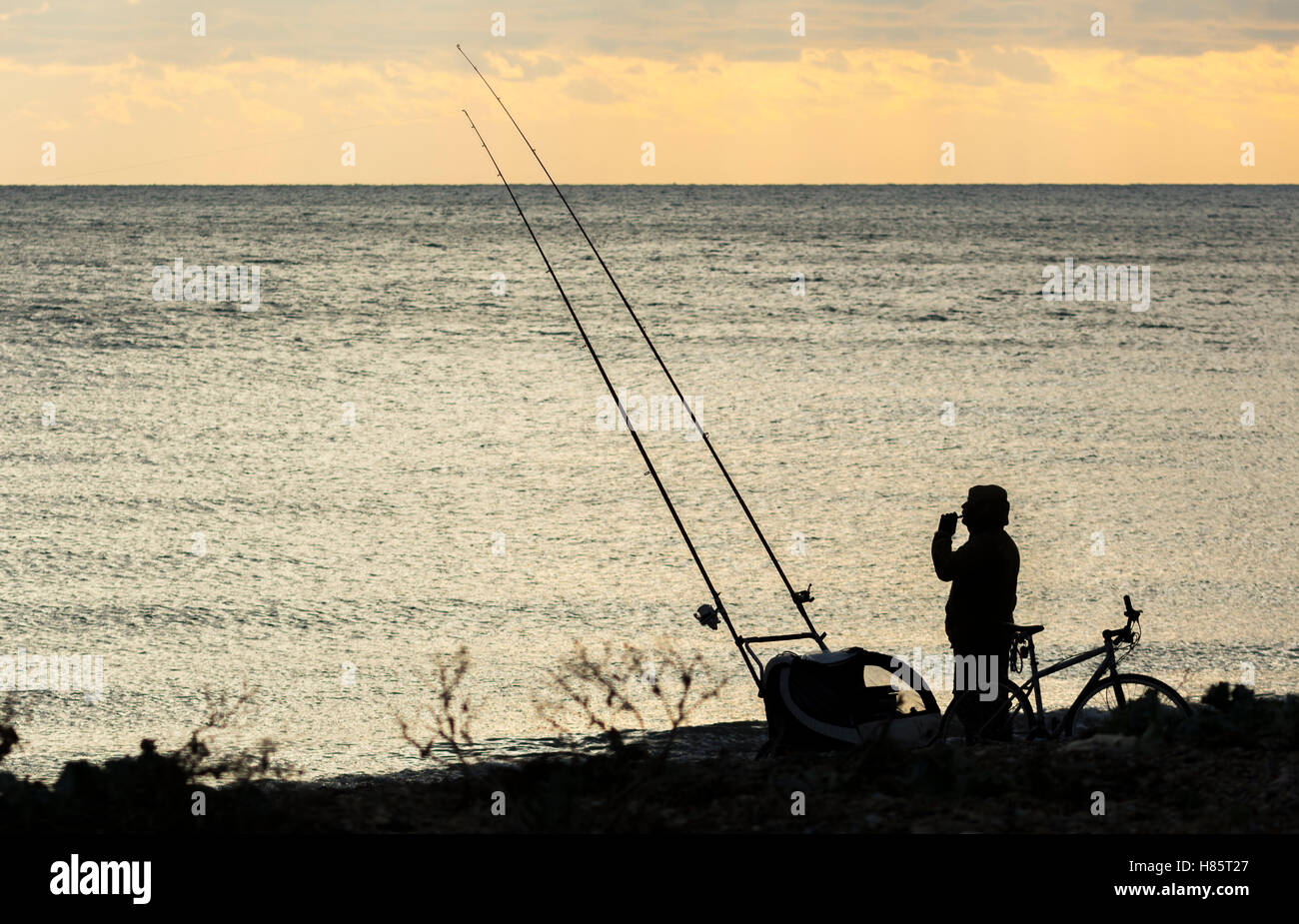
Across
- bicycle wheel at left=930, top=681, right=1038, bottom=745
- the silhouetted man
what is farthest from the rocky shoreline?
the silhouetted man

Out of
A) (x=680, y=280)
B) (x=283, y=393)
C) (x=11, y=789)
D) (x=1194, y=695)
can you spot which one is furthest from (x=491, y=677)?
(x=680, y=280)

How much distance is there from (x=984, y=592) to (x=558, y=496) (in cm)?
1171

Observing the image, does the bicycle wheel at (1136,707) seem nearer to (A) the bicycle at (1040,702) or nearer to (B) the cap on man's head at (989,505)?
(A) the bicycle at (1040,702)

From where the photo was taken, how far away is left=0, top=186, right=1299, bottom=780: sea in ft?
33.8

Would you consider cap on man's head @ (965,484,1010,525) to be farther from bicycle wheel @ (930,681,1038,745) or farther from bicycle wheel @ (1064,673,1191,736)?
bicycle wheel @ (1064,673,1191,736)

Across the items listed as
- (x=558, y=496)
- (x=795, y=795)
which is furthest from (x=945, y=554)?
(x=558, y=496)

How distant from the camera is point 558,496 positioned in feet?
57.0

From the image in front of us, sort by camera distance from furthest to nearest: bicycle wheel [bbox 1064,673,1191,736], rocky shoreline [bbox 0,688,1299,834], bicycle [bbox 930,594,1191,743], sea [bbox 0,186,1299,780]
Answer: sea [bbox 0,186,1299,780], bicycle [bbox 930,594,1191,743], bicycle wheel [bbox 1064,673,1191,736], rocky shoreline [bbox 0,688,1299,834]

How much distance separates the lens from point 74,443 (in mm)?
20719

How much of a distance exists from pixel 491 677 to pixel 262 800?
235 inches

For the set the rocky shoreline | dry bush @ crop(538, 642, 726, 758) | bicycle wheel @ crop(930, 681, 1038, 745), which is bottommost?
dry bush @ crop(538, 642, 726, 758)

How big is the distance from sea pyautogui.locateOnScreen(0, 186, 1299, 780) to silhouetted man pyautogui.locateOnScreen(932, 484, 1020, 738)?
1.59 metres

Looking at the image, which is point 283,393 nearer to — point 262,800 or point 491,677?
point 491,677
